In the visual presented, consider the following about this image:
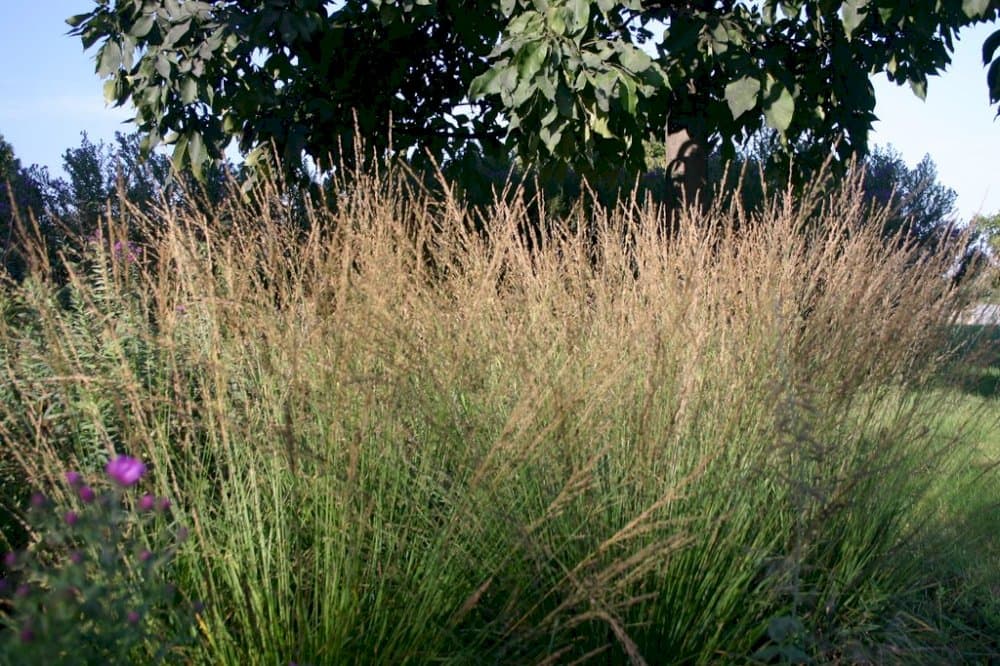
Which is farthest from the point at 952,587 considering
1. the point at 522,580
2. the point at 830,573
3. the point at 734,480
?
the point at 522,580

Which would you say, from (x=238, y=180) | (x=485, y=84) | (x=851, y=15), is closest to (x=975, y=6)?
(x=851, y=15)

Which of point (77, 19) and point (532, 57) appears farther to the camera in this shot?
point (77, 19)

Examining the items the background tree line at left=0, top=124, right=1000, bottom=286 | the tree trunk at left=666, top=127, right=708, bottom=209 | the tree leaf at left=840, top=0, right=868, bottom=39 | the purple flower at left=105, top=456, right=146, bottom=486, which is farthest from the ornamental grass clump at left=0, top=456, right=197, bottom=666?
the tree trunk at left=666, top=127, right=708, bottom=209

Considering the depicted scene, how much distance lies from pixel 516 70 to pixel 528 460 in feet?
10.2

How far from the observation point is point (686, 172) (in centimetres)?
668

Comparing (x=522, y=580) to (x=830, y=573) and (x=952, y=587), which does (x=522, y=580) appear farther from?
(x=952, y=587)

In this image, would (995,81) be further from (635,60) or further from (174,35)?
(174,35)

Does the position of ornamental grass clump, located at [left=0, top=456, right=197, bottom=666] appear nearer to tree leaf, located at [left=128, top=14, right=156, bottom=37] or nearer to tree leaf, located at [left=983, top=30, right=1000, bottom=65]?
tree leaf, located at [left=128, top=14, right=156, bottom=37]

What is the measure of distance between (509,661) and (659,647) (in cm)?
40

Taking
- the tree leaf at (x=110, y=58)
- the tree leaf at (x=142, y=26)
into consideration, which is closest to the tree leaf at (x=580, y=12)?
the tree leaf at (x=142, y=26)

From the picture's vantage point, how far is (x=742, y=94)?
529 centimetres

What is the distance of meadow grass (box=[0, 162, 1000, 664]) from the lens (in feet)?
6.51

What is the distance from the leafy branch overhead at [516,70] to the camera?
16.5 ft

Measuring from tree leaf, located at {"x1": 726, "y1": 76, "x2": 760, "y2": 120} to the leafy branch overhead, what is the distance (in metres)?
0.01
